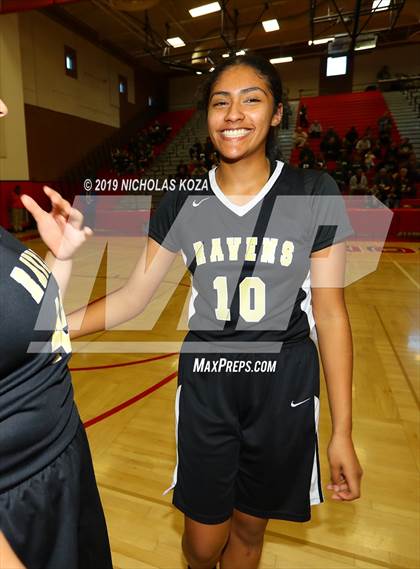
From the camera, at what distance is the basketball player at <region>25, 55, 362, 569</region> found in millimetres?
1280

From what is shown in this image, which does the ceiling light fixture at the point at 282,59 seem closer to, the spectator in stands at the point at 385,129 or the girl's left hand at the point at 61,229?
the spectator in stands at the point at 385,129

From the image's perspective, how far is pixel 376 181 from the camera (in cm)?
1172

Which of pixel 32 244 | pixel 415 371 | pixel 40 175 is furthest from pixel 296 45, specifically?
pixel 415 371

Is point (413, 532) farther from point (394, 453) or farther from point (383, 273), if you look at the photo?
point (383, 273)

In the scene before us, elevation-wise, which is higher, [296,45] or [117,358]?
[296,45]

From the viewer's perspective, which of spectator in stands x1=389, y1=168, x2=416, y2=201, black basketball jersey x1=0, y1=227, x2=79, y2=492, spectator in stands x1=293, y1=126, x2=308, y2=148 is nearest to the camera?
black basketball jersey x1=0, y1=227, x2=79, y2=492

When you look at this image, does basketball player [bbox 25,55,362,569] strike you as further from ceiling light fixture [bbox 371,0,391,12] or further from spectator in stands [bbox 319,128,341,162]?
spectator in stands [bbox 319,128,341,162]

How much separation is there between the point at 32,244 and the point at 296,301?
1025 cm

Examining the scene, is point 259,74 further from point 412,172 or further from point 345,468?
point 412,172

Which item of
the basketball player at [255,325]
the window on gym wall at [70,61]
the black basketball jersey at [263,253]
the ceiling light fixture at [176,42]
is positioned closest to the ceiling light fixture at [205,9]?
the ceiling light fixture at [176,42]

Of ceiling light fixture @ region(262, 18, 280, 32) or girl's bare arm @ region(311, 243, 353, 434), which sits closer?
girl's bare arm @ region(311, 243, 353, 434)

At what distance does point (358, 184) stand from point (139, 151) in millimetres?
9910

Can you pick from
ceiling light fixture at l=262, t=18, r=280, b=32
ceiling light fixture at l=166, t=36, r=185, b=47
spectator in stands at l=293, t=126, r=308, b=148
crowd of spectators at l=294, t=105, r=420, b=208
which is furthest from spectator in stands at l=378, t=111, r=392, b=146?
ceiling light fixture at l=166, t=36, r=185, b=47

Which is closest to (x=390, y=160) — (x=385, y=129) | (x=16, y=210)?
(x=385, y=129)
